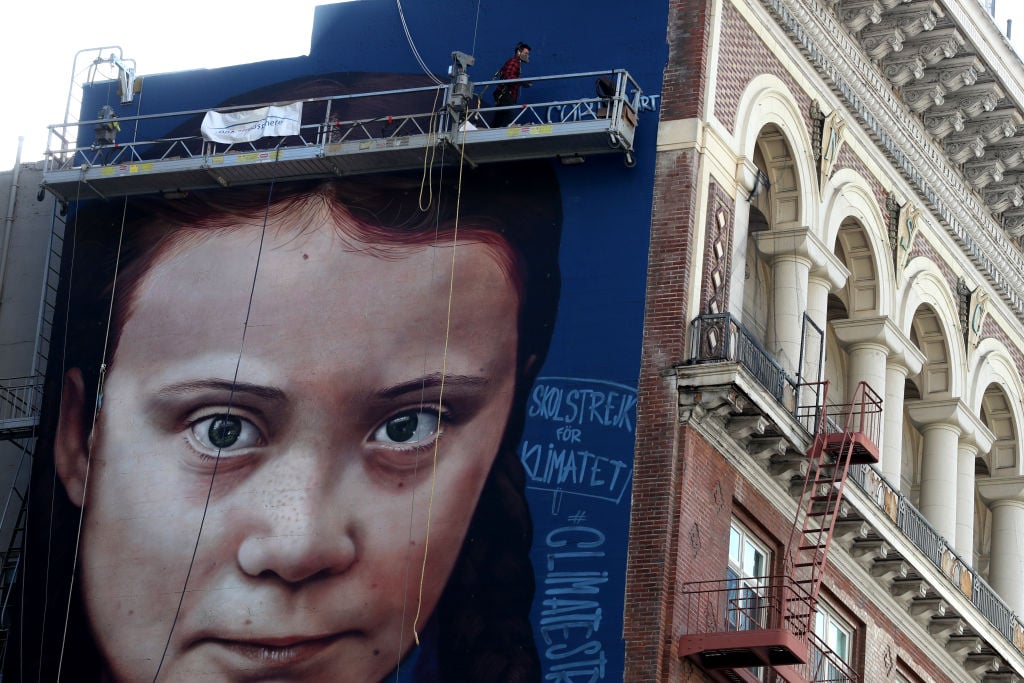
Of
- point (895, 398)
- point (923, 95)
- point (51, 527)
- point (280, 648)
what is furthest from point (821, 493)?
point (51, 527)

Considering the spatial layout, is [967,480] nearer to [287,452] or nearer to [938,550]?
[938,550]

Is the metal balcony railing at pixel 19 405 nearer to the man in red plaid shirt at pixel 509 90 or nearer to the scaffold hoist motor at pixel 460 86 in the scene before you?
the scaffold hoist motor at pixel 460 86

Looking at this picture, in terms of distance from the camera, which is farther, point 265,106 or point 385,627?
point 265,106

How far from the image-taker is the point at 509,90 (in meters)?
41.2

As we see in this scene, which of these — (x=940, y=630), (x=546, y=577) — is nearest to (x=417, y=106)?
(x=546, y=577)

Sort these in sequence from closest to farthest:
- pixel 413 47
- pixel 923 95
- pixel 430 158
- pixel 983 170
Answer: pixel 430 158 → pixel 413 47 → pixel 923 95 → pixel 983 170

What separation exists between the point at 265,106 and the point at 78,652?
997 centimetres

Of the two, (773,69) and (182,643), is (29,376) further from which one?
(773,69)

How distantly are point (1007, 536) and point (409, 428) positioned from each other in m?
15.7

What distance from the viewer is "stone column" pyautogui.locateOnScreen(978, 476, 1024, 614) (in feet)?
163

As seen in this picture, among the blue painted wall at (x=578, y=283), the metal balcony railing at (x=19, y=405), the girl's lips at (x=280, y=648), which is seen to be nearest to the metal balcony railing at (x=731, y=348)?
the blue painted wall at (x=578, y=283)

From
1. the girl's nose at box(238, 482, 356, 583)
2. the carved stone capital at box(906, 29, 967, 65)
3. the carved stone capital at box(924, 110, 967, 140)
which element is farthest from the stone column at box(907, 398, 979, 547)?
the girl's nose at box(238, 482, 356, 583)

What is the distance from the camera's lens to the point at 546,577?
124 feet

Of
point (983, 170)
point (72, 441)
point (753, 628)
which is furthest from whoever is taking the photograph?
point (983, 170)
